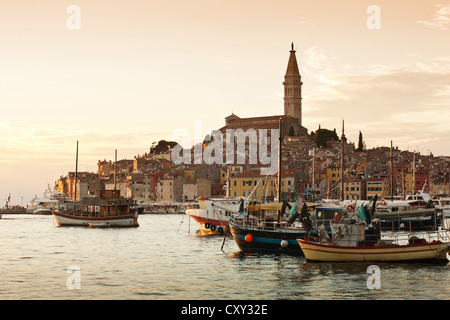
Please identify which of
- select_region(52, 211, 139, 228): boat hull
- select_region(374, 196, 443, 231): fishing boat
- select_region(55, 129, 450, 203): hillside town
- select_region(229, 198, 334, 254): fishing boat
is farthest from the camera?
select_region(55, 129, 450, 203): hillside town

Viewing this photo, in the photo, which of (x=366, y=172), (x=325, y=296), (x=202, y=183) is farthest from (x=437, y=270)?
(x=202, y=183)

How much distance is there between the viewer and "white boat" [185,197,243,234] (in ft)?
152

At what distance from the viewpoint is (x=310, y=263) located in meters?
26.7

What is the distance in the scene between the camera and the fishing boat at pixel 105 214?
54531 millimetres

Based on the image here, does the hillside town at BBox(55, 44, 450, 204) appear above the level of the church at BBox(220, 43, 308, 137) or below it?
below

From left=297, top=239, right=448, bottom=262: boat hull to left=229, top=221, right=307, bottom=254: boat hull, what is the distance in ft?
11.9

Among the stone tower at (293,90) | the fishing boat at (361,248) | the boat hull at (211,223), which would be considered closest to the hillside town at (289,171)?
the stone tower at (293,90)

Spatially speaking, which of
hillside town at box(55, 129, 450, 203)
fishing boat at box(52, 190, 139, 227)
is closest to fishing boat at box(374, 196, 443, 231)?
fishing boat at box(52, 190, 139, 227)

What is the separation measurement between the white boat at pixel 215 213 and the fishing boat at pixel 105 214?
9.23m

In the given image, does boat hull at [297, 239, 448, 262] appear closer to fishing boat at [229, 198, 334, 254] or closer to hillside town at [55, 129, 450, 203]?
fishing boat at [229, 198, 334, 254]

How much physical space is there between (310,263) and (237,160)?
10761 cm

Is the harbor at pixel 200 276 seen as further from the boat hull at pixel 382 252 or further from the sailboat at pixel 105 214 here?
the sailboat at pixel 105 214
